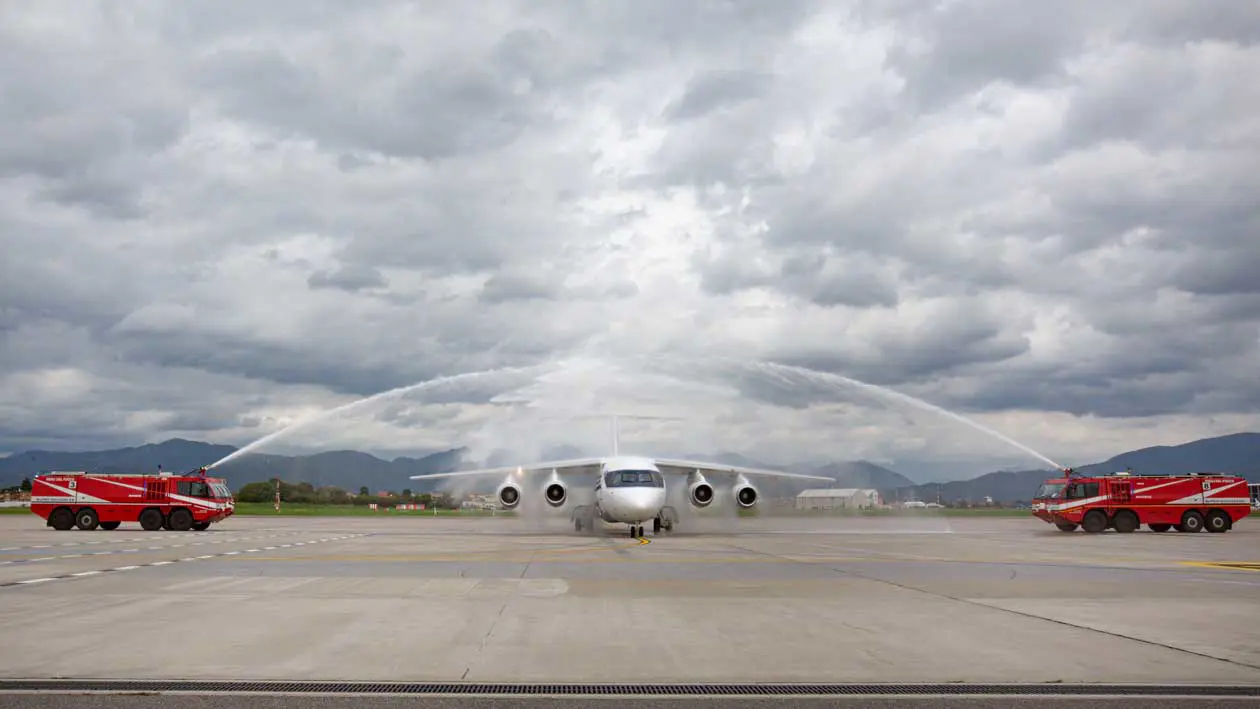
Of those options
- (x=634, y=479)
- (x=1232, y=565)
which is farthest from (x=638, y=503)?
(x=1232, y=565)

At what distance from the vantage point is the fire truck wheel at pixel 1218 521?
140ft

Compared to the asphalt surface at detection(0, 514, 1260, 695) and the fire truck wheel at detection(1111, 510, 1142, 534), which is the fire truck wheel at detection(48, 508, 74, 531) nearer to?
the asphalt surface at detection(0, 514, 1260, 695)

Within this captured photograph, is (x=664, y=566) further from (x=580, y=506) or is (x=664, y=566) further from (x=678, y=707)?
(x=580, y=506)

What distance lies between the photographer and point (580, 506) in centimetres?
4391

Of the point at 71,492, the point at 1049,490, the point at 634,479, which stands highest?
the point at 634,479

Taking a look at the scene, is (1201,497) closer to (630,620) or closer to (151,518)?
(630,620)

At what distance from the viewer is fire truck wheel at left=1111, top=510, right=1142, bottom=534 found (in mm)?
42562

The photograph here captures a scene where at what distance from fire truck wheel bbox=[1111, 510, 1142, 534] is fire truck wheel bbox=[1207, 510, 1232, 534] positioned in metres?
3.12

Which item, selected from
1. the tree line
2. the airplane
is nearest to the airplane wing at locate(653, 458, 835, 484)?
the airplane

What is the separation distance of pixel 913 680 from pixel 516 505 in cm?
3693

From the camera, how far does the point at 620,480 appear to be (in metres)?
37.1

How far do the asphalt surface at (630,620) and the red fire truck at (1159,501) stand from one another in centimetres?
1962

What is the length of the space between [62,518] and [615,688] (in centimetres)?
4217

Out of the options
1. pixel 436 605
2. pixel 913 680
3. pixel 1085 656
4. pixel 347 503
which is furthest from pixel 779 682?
pixel 347 503
